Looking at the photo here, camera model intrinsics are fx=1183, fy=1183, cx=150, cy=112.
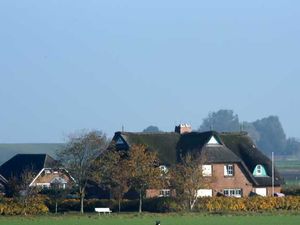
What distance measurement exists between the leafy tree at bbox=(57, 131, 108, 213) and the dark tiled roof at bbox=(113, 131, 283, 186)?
761 centimetres

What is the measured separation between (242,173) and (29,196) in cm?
Result: 1889

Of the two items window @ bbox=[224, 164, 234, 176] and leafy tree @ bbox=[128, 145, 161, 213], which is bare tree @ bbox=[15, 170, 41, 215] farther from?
window @ bbox=[224, 164, 234, 176]

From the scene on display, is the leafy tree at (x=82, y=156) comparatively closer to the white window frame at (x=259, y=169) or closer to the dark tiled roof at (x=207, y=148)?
the dark tiled roof at (x=207, y=148)

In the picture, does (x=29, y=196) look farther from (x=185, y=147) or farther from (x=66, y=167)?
(x=185, y=147)

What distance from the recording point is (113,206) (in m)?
68.6

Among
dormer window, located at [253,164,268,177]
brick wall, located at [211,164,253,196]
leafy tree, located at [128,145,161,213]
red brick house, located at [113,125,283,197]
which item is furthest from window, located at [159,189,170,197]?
dormer window, located at [253,164,268,177]

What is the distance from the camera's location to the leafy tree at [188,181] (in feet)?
223

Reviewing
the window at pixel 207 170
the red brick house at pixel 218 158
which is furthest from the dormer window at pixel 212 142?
the window at pixel 207 170

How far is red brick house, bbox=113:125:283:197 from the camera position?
259 feet

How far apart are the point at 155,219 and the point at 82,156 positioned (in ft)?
43.5

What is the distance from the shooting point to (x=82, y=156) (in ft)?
231

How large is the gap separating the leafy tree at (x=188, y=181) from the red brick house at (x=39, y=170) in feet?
21.3

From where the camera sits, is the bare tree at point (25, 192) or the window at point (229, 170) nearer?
the bare tree at point (25, 192)

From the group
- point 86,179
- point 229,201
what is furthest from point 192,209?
point 86,179
